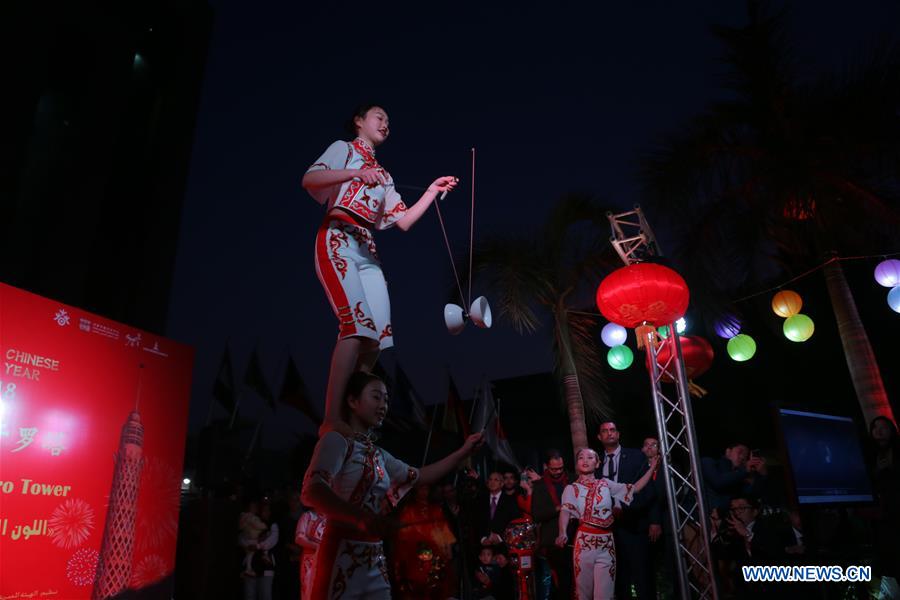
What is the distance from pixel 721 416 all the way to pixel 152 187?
12.5 metres

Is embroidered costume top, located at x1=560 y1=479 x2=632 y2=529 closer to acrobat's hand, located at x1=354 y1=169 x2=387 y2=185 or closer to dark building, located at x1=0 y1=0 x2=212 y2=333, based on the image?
acrobat's hand, located at x1=354 y1=169 x2=387 y2=185

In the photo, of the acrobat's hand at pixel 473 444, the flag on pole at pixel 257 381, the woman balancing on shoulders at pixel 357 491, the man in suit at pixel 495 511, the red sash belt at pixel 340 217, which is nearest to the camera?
the woman balancing on shoulders at pixel 357 491

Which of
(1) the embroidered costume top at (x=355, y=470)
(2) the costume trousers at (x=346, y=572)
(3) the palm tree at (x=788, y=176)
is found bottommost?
(2) the costume trousers at (x=346, y=572)

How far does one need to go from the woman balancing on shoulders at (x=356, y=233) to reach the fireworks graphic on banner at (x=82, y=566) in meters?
2.67

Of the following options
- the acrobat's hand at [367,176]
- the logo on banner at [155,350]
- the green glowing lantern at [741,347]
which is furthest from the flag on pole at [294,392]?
the acrobat's hand at [367,176]

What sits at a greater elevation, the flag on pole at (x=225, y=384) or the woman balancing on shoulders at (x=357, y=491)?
the flag on pole at (x=225, y=384)

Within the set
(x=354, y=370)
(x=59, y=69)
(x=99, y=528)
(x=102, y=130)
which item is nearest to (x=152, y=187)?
(x=102, y=130)

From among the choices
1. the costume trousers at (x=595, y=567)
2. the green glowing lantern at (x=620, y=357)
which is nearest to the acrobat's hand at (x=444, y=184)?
the costume trousers at (x=595, y=567)

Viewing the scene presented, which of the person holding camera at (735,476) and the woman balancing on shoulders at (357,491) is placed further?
the person holding camera at (735,476)

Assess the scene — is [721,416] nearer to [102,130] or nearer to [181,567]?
[181,567]

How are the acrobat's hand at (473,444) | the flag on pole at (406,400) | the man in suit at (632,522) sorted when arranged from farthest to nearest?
the flag on pole at (406,400)
the man in suit at (632,522)
the acrobat's hand at (473,444)

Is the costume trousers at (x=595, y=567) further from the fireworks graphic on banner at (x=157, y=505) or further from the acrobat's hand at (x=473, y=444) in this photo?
the acrobat's hand at (x=473, y=444)

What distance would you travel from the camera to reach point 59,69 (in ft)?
29.2

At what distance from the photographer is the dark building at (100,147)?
762 cm
